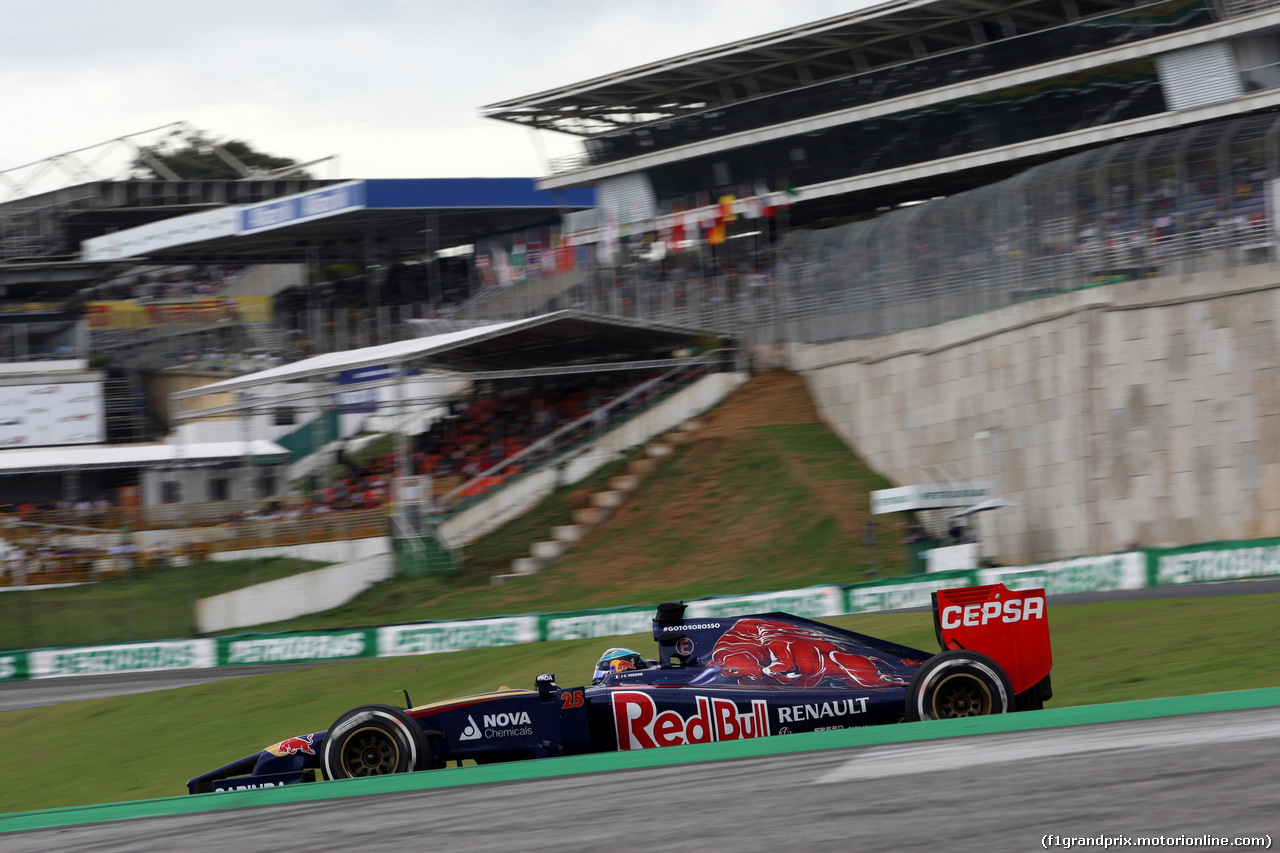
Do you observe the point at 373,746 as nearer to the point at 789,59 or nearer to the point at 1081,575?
the point at 1081,575

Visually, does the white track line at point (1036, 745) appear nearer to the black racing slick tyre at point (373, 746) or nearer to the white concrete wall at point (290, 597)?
the black racing slick tyre at point (373, 746)

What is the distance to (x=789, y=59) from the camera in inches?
1671

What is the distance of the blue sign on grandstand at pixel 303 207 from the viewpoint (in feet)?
128

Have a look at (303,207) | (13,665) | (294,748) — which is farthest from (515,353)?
(294,748)

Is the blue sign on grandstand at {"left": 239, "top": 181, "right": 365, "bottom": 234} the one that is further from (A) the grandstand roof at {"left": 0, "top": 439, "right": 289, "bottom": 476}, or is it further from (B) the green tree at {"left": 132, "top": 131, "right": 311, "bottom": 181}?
(B) the green tree at {"left": 132, "top": 131, "right": 311, "bottom": 181}

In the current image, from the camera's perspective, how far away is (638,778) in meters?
6.34

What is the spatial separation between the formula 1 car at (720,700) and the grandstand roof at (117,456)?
3093cm

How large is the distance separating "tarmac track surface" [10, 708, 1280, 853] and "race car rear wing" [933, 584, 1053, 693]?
1422mm

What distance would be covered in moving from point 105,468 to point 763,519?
21496 millimetres

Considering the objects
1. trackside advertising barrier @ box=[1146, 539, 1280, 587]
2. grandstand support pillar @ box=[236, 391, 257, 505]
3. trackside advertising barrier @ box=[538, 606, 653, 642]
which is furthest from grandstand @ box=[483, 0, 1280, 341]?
trackside advertising barrier @ box=[538, 606, 653, 642]

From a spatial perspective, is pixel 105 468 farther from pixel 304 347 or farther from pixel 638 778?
pixel 638 778

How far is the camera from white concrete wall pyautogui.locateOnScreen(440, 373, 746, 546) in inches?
1190

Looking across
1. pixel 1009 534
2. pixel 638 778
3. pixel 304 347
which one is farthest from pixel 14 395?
pixel 638 778

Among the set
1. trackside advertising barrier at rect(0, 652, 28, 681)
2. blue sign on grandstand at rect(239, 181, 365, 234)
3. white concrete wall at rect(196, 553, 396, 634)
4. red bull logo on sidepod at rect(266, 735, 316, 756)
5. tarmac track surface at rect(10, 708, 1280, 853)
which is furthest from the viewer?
blue sign on grandstand at rect(239, 181, 365, 234)
